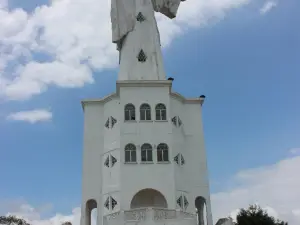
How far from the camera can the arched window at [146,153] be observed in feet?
87.0

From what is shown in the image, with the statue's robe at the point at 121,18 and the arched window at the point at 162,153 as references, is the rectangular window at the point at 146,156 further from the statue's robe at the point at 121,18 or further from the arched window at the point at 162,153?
the statue's robe at the point at 121,18

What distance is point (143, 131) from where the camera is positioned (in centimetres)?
2709

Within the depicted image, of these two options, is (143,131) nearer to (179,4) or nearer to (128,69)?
(128,69)

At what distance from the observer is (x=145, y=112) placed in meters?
27.7

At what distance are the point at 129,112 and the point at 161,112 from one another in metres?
2.00

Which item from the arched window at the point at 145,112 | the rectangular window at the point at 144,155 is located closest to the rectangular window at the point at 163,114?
the arched window at the point at 145,112

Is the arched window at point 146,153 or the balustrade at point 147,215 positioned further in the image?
the arched window at point 146,153

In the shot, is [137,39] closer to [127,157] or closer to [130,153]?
[130,153]

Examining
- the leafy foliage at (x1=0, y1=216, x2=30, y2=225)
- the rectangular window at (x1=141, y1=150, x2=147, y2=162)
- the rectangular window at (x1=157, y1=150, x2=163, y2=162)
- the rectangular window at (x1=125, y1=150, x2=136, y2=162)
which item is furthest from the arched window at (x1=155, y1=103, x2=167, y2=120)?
the leafy foliage at (x1=0, y1=216, x2=30, y2=225)

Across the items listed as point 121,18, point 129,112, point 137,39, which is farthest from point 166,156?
point 121,18

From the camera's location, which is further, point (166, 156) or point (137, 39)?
point (137, 39)

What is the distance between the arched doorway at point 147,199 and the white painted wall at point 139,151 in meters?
1.19

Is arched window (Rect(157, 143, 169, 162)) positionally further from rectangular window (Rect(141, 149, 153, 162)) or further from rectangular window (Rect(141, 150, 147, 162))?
rectangular window (Rect(141, 150, 147, 162))

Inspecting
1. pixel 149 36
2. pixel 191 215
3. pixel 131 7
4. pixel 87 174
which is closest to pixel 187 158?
pixel 191 215
